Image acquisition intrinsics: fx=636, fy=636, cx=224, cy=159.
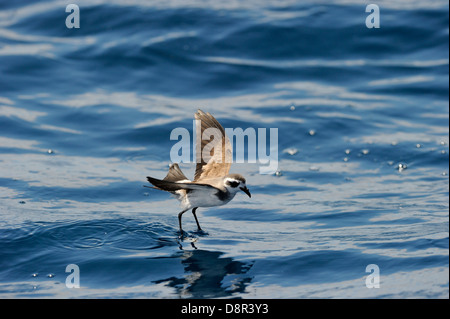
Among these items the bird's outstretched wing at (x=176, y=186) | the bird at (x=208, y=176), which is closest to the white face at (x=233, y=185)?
the bird at (x=208, y=176)

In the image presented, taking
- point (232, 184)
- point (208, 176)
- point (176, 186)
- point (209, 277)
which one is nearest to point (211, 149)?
point (208, 176)

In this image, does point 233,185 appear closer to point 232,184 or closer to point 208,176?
point 232,184

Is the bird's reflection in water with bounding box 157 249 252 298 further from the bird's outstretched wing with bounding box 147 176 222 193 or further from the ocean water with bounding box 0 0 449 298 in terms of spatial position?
the bird's outstretched wing with bounding box 147 176 222 193

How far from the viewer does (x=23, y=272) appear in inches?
357

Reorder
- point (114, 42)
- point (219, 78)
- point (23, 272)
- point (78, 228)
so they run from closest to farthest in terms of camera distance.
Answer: point (23, 272) → point (78, 228) → point (219, 78) → point (114, 42)

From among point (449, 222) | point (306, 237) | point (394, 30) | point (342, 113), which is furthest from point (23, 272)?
point (394, 30)

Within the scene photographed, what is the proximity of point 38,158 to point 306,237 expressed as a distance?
6.57m

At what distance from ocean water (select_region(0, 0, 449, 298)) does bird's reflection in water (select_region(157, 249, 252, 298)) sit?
0.03 m

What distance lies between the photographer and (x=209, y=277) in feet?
28.6

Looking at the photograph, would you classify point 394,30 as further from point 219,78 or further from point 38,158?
point 38,158

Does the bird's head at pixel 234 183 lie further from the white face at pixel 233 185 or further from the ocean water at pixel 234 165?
the ocean water at pixel 234 165

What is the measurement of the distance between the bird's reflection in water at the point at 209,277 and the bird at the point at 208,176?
807 millimetres

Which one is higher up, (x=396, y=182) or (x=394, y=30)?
(x=394, y=30)

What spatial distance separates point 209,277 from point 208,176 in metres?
1.96
